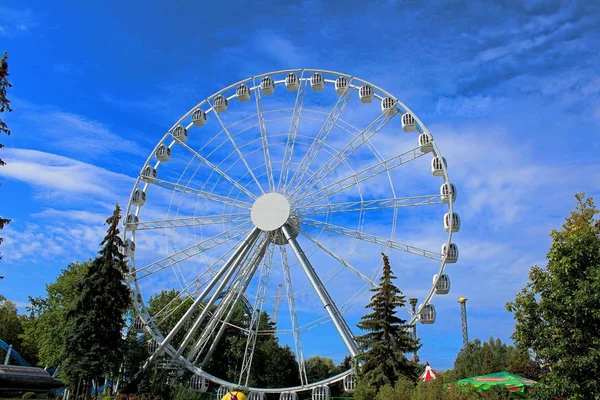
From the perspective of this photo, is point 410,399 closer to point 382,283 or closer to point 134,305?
point 382,283

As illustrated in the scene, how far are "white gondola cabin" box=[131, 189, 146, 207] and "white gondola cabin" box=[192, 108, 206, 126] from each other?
568 cm

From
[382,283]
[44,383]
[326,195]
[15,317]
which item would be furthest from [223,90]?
[15,317]

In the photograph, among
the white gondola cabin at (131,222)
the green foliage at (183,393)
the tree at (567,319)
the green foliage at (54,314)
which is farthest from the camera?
the green foliage at (54,314)

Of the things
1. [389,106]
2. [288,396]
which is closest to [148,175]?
→ [389,106]

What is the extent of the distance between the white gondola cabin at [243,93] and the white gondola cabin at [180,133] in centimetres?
417

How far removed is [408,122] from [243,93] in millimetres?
10803

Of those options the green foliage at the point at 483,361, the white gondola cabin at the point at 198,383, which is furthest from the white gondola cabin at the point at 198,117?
the green foliage at the point at 483,361

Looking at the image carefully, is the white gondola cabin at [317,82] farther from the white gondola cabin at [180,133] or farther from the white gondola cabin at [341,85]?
the white gondola cabin at [180,133]

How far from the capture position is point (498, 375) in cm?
2566

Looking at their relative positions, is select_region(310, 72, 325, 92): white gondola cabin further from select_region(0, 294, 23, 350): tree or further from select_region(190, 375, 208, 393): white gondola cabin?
select_region(0, 294, 23, 350): tree

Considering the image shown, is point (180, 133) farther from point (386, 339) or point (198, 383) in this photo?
point (386, 339)

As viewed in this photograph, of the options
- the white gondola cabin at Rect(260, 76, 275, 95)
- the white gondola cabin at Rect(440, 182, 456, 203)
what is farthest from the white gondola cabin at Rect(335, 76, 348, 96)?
the white gondola cabin at Rect(440, 182, 456, 203)

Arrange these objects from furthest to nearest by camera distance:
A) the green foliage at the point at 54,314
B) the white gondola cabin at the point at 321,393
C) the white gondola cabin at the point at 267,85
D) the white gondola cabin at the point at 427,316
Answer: the green foliage at the point at 54,314
the white gondola cabin at the point at 267,85
the white gondola cabin at the point at 321,393
the white gondola cabin at the point at 427,316

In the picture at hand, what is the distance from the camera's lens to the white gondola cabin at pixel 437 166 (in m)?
28.7
